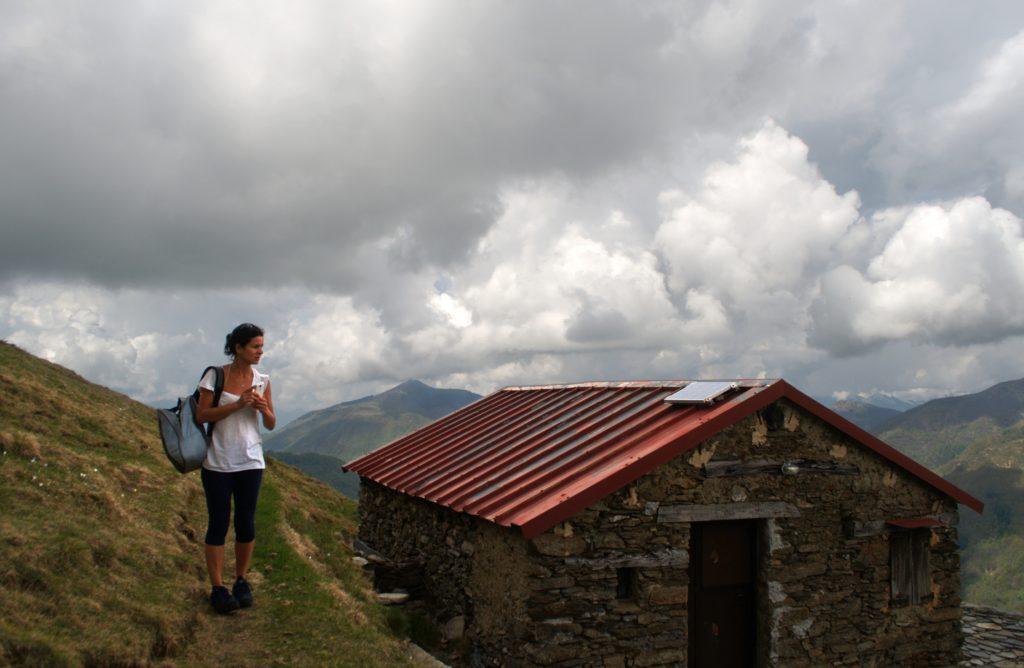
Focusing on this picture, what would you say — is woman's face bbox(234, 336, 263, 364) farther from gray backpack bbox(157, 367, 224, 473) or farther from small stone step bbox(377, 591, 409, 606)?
small stone step bbox(377, 591, 409, 606)

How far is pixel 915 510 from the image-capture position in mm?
10984

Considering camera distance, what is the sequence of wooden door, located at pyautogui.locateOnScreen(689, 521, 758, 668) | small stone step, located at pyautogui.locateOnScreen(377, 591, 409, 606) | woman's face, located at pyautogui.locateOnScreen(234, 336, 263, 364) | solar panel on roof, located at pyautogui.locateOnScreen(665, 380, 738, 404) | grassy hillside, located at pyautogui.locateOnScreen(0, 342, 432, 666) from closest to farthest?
grassy hillside, located at pyautogui.locateOnScreen(0, 342, 432, 666)
woman's face, located at pyautogui.locateOnScreen(234, 336, 263, 364)
wooden door, located at pyautogui.locateOnScreen(689, 521, 758, 668)
solar panel on roof, located at pyautogui.locateOnScreen(665, 380, 738, 404)
small stone step, located at pyautogui.locateOnScreen(377, 591, 409, 606)

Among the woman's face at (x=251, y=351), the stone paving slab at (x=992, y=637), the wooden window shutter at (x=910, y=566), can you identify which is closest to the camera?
the woman's face at (x=251, y=351)

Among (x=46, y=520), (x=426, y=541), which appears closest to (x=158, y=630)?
(x=46, y=520)

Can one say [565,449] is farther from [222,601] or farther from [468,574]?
[222,601]

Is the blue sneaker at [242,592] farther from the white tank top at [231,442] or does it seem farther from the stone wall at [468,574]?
the stone wall at [468,574]

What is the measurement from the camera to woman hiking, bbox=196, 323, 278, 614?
6.39m

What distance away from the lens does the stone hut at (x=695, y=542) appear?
869 cm

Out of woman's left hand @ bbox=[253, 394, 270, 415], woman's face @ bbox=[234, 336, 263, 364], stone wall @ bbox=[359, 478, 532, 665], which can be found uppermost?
woman's face @ bbox=[234, 336, 263, 364]

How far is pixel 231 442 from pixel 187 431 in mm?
401

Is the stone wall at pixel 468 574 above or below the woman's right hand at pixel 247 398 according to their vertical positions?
below

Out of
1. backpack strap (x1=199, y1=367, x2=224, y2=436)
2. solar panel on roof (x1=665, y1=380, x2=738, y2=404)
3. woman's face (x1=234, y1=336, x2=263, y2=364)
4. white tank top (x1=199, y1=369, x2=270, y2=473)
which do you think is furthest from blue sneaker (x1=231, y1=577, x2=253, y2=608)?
solar panel on roof (x1=665, y1=380, x2=738, y2=404)

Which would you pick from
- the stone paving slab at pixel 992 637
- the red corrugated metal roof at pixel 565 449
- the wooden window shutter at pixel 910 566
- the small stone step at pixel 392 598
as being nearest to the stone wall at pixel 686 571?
the wooden window shutter at pixel 910 566

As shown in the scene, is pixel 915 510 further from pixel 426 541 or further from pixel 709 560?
pixel 426 541
